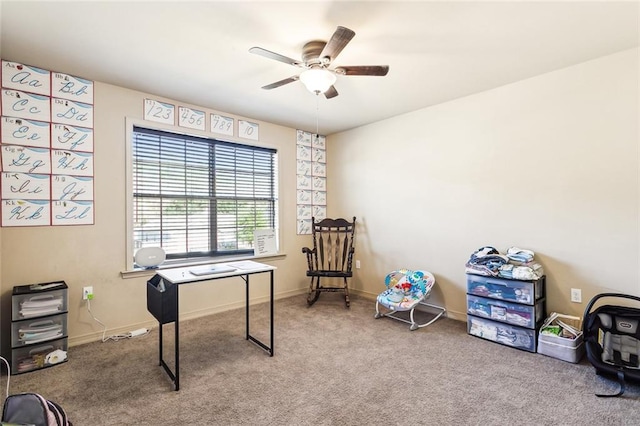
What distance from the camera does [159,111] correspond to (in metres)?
3.23

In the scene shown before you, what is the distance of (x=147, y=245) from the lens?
323 cm

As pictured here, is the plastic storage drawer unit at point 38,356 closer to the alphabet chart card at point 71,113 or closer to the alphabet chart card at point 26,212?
the alphabet chart card at point 26,212

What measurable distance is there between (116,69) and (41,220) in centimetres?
144

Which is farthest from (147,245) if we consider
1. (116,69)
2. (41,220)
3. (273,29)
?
(273,29)

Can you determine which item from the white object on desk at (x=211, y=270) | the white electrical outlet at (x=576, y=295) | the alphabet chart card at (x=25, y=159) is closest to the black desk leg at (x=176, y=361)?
the white object on desk at (x=211, y=270)

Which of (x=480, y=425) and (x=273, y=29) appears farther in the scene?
(x=273, y=29)

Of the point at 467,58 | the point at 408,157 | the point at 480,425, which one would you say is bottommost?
the point at 480,425

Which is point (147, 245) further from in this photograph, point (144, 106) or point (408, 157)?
point (408, 157)

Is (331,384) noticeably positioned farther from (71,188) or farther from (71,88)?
(71,88)

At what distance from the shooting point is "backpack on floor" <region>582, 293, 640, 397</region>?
80.3 inches

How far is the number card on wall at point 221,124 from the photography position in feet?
11.9

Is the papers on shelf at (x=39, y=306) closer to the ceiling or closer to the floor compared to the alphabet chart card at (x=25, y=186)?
closer to the floor

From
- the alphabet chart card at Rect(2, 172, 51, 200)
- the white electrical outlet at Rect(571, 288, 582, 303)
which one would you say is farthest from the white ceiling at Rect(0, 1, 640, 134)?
the white electrical outlet at Rect(571, 288, 582, 303)

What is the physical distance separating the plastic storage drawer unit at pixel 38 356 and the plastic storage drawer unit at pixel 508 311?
3.56m
